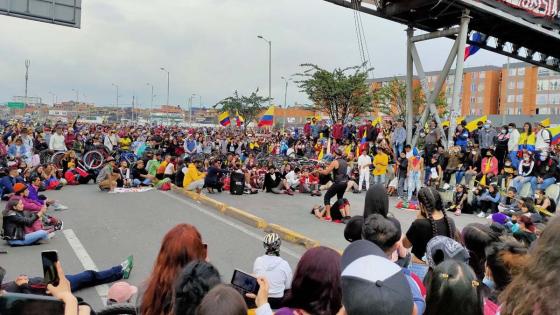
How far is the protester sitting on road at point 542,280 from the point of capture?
159cm

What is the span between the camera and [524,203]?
34.1 feet

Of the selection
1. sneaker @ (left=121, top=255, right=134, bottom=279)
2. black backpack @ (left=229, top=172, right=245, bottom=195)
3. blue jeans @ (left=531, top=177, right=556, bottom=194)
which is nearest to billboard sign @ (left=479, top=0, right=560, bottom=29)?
blue jeans @ (left=531, top=177, right=556, bottom=194)

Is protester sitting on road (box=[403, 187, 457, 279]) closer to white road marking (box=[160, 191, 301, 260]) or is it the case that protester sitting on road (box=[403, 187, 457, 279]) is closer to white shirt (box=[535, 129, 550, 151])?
white road marking (box=[160, 191, 301, 260])

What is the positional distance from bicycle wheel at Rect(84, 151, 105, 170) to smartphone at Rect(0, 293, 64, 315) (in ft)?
48.7

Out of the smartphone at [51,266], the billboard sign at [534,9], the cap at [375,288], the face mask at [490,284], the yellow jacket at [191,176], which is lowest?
the yellow jacket at [191,176]

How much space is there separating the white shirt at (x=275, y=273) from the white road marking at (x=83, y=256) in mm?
2306

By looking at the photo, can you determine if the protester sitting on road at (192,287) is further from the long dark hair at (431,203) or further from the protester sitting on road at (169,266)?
the long dark hair at (431,203)

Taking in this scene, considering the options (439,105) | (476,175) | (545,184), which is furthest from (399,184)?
(439,105)

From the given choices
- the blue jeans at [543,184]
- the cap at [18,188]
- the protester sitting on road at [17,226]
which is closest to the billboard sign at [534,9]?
the blue jeans at [543,184]

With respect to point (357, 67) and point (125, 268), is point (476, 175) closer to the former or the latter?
point (125, 268)

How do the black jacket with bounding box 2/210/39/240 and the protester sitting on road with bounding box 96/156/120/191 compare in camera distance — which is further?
the protester sitting on road with bounding box 96/156/120/191

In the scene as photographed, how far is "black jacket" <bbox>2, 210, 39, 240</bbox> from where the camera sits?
768cm

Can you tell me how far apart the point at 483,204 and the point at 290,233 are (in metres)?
6.73

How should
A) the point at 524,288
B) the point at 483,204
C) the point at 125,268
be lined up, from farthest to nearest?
the point at 483,204 < the point at 125,268 < the point at 524,288
